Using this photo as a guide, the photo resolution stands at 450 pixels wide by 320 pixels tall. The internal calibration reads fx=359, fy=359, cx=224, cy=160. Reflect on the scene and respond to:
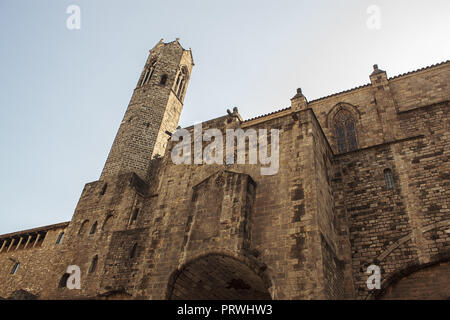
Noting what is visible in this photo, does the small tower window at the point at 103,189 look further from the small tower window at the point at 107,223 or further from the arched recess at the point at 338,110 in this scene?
the arched recess at the point at 338,110

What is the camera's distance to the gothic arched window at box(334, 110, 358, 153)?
48.6 ft

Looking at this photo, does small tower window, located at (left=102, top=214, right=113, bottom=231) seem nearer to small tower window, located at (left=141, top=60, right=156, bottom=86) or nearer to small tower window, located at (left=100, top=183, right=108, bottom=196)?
small tower window, located at (left=100, top=183, right=108, bottom=196)

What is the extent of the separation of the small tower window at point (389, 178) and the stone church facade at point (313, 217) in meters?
0.04

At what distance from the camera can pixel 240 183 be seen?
1127 centimetres

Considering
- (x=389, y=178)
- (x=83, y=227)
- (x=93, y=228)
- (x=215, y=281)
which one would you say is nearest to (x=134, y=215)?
(x=93, y=228)

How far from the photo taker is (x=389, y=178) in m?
12.1

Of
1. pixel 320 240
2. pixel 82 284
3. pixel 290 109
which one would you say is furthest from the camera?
pixel 290 109

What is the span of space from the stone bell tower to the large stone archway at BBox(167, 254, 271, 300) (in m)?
10.3

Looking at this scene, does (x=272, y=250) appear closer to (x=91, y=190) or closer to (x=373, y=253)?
(x=373, y=253)

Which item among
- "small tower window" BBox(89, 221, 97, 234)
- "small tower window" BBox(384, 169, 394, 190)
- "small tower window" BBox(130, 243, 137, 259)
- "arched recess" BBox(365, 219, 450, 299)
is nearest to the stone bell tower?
"small tower window" BBox(89, 221, 97, 234)

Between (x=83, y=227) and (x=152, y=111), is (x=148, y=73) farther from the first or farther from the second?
(x=83, y=227)

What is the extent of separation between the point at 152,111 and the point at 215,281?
14.3m

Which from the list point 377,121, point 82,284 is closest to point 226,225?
point 377,121
